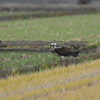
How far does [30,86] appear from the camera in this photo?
27.9 feet

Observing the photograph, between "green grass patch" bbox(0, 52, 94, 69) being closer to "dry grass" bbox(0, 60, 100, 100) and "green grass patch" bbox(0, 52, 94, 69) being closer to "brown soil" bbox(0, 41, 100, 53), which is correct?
"brown soil" bbox(0, 41, 100, 53)

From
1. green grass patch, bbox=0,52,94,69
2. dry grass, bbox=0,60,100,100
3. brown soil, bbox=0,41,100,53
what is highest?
brown soil, bbox=0,41,100,53

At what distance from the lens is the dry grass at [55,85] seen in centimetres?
768

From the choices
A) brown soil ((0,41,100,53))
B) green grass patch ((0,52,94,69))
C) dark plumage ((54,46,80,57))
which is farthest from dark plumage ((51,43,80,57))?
brown soil ((0,41,100,53))

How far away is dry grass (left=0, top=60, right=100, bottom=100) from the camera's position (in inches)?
302

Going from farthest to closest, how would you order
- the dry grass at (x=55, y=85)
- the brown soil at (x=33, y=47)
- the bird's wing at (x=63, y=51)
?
the brown soil at (x=33, y=47)
the bird's wing at (x=63, y=51)
the dry grass at (x=55, y=85)

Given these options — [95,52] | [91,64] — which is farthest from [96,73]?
[95,52]

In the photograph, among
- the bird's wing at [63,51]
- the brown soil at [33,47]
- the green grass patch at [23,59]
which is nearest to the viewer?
the bird's wing at [63,51]

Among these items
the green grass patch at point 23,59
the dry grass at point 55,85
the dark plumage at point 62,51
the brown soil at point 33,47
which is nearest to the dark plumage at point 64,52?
the dark plumage at point 62,51

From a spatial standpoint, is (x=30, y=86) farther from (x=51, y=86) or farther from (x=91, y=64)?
(x=91, y=64)

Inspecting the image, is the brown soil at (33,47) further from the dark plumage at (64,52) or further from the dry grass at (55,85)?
the dry grass at (55,85)

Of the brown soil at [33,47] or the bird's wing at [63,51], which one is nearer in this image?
the bird's wing at [63,51]

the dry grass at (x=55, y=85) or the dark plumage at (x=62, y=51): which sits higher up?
the dark plumage at (x=62, y=51)

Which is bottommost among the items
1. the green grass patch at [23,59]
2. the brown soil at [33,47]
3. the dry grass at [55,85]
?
the dry grass at [55,85]
